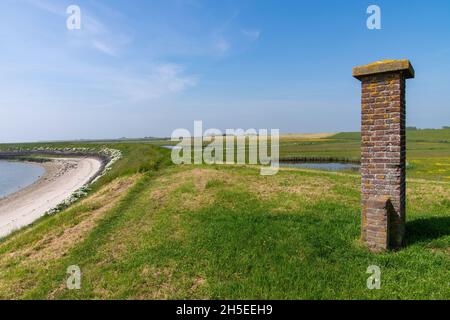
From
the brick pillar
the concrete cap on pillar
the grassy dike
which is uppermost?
the concrete cap on pillar

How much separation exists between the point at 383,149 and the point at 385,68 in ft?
6.11

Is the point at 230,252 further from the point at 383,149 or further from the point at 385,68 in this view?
the point at 385,68

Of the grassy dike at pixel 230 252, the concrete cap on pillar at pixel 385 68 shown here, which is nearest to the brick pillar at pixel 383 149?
the concrete cap on pillar at pixel 385 68

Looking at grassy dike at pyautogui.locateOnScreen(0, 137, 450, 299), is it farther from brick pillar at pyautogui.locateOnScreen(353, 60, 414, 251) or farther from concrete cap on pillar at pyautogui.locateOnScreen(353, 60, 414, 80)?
concrete cap on pillar at pyautogui.locateOnScreen(353, 60, 414, 80)

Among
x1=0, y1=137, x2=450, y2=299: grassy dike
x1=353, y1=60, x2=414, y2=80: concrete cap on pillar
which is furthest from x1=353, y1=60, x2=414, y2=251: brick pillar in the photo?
x1=0, y1=137, x2=450, y2=299: grassy dike

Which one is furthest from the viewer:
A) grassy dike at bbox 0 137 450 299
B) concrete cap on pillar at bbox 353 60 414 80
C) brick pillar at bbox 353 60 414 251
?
brick pillar at bbox 353 60 414 251

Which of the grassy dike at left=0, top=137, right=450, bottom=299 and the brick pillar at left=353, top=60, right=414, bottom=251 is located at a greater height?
the brick pillar at left=353, top=60, right=414, bottom=251

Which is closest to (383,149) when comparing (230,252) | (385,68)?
(385,68)

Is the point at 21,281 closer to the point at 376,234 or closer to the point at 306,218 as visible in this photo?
the point at 306,218

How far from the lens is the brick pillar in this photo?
6.33m

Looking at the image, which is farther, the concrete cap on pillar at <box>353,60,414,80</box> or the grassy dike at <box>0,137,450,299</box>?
the concrete cap on pillar at <box>353,60,414,80</box>

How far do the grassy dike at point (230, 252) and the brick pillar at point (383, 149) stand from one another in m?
0.58

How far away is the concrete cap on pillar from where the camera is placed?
6.21 meters

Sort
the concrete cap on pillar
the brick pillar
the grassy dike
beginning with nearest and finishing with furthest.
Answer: the grassy dike < the concrete cap on pillar < the brick pillar
